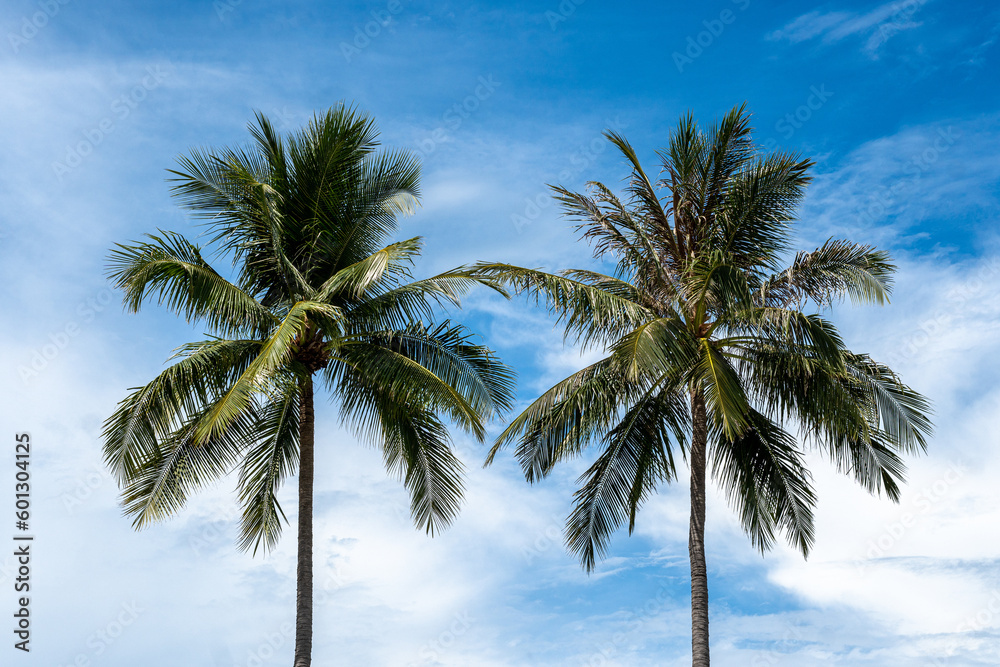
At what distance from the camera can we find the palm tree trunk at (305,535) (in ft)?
48.3

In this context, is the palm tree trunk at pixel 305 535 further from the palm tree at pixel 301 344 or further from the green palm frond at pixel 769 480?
the green palm frond at pixel 769 480

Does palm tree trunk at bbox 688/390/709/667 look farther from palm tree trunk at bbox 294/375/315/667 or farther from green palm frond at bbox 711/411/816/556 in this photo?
palm tree trunk at bbox 294/375/315/667

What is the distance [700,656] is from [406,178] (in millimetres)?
9721

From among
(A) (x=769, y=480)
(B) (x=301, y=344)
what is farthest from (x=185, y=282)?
(A) (x=769, y=480)

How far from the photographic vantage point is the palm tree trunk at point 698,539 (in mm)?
15609

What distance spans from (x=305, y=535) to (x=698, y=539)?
6491 mm

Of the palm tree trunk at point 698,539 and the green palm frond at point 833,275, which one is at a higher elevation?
the green palm frond at point 833,275

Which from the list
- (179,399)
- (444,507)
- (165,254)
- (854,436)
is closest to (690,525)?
(854,436)

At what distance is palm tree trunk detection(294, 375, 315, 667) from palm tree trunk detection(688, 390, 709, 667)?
6185mm

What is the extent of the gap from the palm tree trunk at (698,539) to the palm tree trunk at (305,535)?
618 cm

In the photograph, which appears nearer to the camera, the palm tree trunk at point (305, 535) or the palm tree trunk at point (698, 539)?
the palm tree trunk at point (305, 535)

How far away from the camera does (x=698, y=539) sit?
16.1 meters

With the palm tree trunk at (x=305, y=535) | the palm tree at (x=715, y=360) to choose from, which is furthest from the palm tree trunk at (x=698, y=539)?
the palm tree trunk at (x=305, y=535)

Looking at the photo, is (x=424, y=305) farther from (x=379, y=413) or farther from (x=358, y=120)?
(x=358, y=120)
